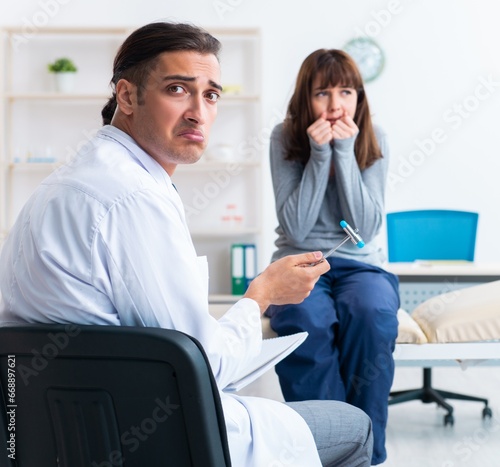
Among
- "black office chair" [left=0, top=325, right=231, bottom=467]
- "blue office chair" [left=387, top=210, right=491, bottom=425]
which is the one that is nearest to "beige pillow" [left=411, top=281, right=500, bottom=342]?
"blue office chair" [left=387, top=210, right=491, bottom=425]

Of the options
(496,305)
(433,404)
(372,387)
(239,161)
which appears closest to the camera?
(372,387)

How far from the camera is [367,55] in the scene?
17.0 feet

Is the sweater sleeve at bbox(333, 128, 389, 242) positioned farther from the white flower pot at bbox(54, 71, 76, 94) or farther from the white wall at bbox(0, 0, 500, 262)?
the white flower pot at bbox(54, 71, 76, 94)

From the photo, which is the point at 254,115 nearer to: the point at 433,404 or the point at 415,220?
the point at 415,220

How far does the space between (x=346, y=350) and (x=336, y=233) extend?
1.36 ft

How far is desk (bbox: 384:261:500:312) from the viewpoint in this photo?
2.96m

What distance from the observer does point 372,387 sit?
2268mm

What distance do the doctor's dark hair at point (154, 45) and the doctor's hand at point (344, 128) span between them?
1311 mm

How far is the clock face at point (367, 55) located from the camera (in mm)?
5172

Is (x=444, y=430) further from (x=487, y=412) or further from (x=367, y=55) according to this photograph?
(x=367, y=55)

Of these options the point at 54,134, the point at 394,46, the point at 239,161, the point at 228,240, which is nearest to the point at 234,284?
the point at 228,240

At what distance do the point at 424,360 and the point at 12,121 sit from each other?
355cm

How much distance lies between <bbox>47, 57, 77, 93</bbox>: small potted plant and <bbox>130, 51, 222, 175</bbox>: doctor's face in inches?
156

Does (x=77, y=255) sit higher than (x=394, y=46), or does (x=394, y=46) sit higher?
(x=394, y=46)
